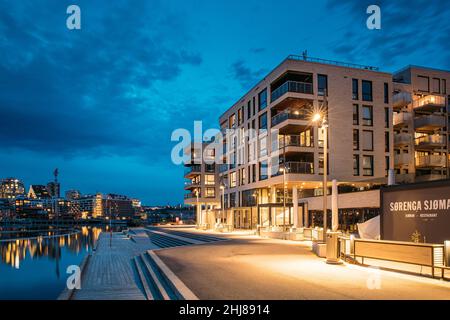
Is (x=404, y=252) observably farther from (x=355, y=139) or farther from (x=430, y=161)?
(x=430, y=161)

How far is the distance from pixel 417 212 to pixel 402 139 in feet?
118

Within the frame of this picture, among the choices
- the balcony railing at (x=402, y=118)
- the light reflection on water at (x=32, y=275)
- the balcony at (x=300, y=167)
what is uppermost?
the balcony railing at (x=402, y=118)

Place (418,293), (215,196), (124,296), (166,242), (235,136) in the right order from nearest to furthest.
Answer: (418,293), (124,296), (166,242), (235,136), (215,196)

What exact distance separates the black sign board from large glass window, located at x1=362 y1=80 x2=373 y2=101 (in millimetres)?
31350

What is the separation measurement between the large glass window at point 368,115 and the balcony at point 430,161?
9.19 metres

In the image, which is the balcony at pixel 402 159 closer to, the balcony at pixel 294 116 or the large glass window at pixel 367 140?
the large glass window at pixel 367 140

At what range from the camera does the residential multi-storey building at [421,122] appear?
4934 centimetres

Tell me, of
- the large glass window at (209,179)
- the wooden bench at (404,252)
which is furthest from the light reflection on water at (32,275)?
the large glass window at (209,179)

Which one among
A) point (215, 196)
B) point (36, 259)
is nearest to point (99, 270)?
point (36, 259)

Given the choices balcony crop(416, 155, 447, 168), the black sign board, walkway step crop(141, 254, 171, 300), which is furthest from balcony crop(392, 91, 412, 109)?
walkway step crop(141, 254, 171, 300)

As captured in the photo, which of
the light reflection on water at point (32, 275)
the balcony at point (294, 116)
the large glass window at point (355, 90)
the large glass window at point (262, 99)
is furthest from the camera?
the large glass window at point (262, 99)

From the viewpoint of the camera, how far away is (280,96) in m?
44.2

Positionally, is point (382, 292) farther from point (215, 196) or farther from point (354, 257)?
point (215, 196)
